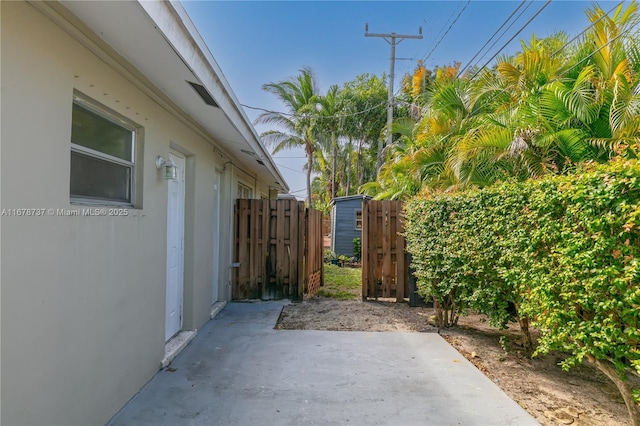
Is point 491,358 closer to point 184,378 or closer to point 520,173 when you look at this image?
point 520,173

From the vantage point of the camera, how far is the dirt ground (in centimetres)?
310

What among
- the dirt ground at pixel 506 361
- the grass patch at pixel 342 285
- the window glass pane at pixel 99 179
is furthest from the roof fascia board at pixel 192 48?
the grass patch at pixel 342 285

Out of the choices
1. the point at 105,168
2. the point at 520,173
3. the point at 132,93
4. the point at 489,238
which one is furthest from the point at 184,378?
the point at 520,173

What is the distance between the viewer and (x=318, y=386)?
11.3ft

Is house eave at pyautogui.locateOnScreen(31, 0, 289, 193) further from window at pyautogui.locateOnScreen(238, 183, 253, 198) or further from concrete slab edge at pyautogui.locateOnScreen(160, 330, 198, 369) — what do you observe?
window at pyautogui.locateOnScreen(238, 183, 253, 198)

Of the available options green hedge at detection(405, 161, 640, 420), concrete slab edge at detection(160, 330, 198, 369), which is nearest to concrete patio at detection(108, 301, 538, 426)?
concrete slab edge at detection(160, 330, 198, 369)

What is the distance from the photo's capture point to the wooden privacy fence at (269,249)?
7.12 meters

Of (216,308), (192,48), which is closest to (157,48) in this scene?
(192,48)

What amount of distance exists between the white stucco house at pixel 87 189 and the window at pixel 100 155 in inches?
0.5

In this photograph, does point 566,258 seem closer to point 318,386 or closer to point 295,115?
point 318,386

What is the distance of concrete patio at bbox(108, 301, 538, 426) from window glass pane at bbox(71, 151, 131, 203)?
1.83 m

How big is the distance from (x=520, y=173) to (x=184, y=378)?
210 inches

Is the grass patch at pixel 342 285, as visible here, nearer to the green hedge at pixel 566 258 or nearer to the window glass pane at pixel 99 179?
the green hedge at pixel 566 258

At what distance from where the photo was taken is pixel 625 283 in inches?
91.0
